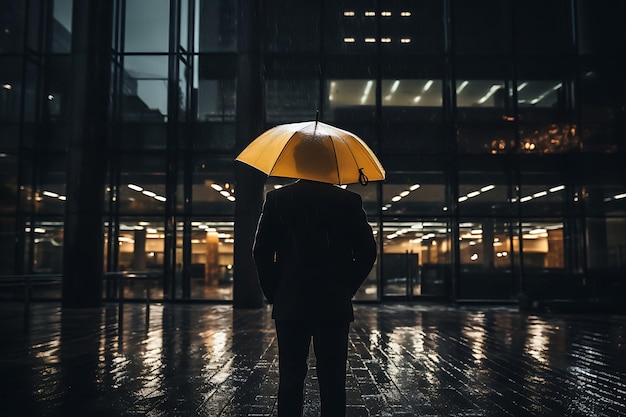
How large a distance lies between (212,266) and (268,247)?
15.7 m

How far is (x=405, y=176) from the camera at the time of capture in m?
18.5

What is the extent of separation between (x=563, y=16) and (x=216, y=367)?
17968 millimetres

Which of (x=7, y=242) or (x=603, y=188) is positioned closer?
(x=603, y=188)

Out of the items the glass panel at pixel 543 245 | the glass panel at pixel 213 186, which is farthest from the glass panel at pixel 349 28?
the glass panel at pixel 543 245

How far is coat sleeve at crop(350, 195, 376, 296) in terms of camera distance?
2844 mm

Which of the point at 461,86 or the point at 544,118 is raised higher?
the point at 461,86

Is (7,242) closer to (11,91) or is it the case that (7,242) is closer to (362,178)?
(11,91)

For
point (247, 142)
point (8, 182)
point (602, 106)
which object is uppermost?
point (602, 106)

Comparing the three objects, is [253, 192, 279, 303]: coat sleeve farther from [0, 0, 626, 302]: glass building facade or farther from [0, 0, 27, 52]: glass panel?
[0, 0, 27, 52]: glass panel

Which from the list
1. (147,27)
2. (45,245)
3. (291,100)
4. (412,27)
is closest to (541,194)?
(412,27)

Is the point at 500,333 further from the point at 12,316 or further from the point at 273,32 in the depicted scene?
the point at 273,32

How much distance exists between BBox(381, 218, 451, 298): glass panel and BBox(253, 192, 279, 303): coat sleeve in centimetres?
1555

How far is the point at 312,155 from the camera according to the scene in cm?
300

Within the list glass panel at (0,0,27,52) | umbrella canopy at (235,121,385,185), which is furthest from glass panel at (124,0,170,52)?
umbrella canopy at (235,121,385,185)
